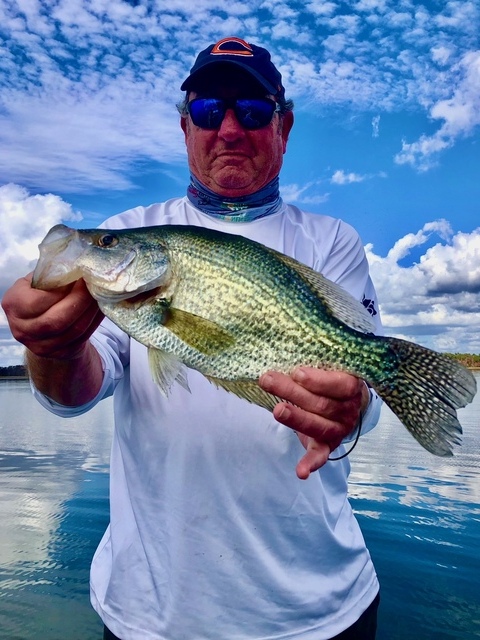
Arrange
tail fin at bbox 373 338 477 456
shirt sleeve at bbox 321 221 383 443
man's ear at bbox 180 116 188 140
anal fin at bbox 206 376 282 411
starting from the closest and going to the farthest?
anal fin at bbox 206 376 282 411 → tail fin at bbox 373 338 477 456 → shirt sleeve at bbox 321 221 383 443 → man's ear at bbox 180 116 188 140

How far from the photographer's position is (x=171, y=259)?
270 cm

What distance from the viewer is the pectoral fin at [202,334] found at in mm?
2537

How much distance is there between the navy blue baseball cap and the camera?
360cm

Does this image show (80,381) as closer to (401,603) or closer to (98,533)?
(401,603)

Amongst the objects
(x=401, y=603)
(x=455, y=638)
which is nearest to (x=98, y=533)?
(x=401, y=603)

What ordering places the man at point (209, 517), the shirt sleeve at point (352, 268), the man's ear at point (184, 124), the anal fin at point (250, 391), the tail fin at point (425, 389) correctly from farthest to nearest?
1. the man's ear at point (184, 124)
2. the shirt sleeve at point (352, 268)
3. the man at point (209, 517)
4. the tail fin at point (425, 389)
5. the anal fin at point (250, 391)

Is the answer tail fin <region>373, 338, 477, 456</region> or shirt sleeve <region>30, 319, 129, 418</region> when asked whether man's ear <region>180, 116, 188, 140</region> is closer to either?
shirt sleeve <region>30, 319, 129, 418</region>

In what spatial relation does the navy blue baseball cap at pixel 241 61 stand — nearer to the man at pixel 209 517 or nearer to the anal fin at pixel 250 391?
the man at pixel 209 517

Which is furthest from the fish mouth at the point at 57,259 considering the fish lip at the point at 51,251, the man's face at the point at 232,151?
the man's face at the point at 232,151

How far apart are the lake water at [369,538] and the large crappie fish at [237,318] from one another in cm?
367

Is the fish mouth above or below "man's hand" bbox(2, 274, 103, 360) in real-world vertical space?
above

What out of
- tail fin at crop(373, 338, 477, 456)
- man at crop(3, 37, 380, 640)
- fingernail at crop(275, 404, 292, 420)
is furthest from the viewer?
man at crop(3, 37, 380, 640)

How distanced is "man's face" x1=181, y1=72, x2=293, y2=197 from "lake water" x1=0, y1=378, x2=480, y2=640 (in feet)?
14.1

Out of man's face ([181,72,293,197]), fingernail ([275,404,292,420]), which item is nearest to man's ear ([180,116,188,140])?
man's face ([181,72,293,197])
